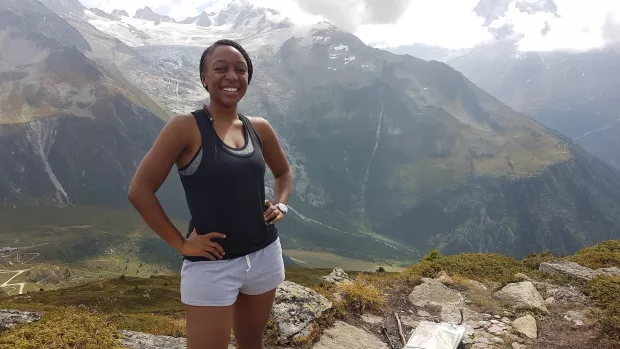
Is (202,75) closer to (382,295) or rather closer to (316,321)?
(316,321)

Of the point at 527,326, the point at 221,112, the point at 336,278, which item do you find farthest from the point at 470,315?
the point at 221,112

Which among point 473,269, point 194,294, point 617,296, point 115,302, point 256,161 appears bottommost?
point 115,302

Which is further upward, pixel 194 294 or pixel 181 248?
pixel 181 248

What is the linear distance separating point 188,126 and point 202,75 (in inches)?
38.4

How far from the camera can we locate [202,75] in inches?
215

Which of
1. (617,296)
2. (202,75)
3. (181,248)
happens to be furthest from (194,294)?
(617,296)

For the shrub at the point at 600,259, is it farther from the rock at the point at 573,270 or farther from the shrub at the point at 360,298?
the shrub at the point at 360,298

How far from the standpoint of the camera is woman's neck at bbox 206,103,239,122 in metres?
5.32

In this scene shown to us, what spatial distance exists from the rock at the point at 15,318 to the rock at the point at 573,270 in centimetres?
1900

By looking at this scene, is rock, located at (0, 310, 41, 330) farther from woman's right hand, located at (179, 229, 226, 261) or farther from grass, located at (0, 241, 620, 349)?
woman's right hand, located at (179, 229, 226, 261)

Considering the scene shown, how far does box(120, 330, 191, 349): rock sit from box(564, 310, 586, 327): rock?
38.9ft

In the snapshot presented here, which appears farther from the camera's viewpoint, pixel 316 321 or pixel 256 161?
pixel 316 321

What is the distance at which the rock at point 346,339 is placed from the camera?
10.3 metres

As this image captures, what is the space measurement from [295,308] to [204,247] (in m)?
6.67
